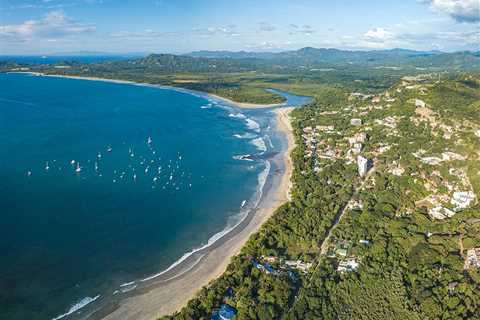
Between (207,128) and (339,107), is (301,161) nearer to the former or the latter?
(207,128)

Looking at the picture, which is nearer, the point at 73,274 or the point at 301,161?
the point at 73,274

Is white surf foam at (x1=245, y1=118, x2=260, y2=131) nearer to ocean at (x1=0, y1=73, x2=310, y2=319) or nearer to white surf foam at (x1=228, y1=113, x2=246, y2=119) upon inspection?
ocean at (x1=0, y1=73, x2=310, y2=319)

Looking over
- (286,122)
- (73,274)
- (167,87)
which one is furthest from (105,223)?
(167,87)

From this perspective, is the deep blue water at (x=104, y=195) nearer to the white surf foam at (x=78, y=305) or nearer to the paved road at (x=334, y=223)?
the white surf foam at (x=78, y=305)

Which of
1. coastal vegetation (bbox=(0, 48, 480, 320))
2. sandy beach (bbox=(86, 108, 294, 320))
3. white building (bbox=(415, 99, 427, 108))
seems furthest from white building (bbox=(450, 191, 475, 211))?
white building (bbox=(415, 99, 427, 108))

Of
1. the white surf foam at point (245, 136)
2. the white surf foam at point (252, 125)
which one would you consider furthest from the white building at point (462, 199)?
the white surf foam at point (252, 125)

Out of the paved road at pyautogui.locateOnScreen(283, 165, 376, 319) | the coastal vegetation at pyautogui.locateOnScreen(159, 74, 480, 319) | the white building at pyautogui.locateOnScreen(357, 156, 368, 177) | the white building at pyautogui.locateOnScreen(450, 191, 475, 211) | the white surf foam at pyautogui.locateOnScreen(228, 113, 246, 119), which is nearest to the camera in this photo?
the coastal vegetation at pyautogui.locateOnScreen(159, 74, 480, 319)
